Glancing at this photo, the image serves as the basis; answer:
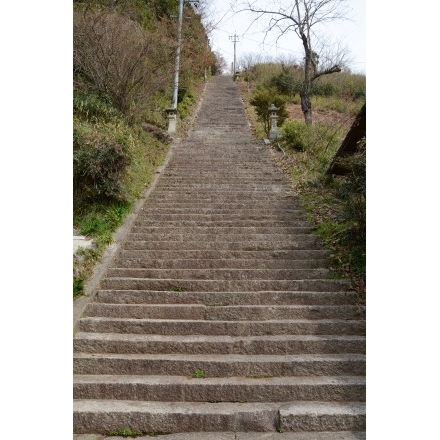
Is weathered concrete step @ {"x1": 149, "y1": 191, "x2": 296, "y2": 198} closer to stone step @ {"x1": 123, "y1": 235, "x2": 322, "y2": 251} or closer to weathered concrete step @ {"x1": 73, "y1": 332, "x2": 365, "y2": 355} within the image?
stone step @ {"x1": 123, "y1": 235, "x2": 322, "y2": 251}

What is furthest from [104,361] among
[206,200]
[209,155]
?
[209,155]

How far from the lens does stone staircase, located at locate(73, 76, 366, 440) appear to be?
155 inches

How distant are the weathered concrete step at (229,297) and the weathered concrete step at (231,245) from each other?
127cm

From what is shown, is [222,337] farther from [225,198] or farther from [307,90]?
[307,90]

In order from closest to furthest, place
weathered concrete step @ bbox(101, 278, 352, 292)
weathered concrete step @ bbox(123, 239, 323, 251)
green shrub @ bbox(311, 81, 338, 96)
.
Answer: weathered concrete step @ bbox(101, 278, 352, 292), weathered concrete step @ bbox(123, 239, 323, 251), green shrub @ bbox(311, 81, 338, 96)

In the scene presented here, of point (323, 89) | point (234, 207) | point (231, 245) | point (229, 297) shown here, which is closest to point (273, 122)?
point (234, 207)

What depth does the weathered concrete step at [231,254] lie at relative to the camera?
6418 millimetres

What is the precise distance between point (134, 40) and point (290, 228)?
7421 mm

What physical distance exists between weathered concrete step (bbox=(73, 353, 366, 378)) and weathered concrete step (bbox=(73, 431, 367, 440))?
0.64 meters

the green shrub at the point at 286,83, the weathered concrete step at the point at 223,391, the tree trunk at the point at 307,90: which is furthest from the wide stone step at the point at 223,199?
the green shrub at the point at 286,83

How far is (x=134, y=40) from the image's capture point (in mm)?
11648

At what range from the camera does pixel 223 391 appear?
165 inches

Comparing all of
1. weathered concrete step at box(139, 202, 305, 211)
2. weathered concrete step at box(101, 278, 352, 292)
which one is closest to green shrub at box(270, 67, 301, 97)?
weathered concrete step at box(139, 202, 305, 211)

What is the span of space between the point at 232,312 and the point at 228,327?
0.82ft
